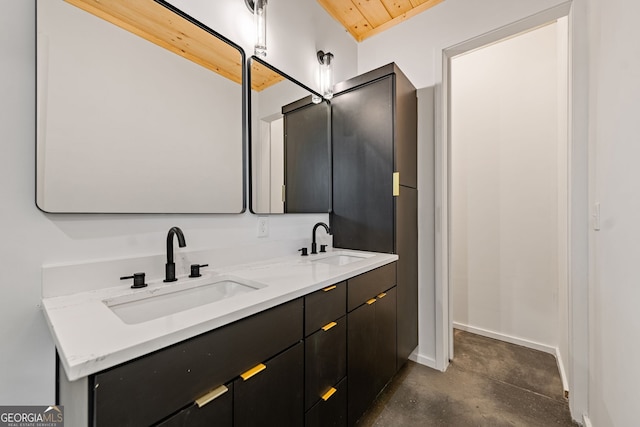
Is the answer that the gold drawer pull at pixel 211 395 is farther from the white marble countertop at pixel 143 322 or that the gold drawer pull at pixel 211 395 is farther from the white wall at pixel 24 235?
the white wall at pixel 24 235

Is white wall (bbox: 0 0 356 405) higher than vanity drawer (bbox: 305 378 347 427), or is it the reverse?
white wall (bbox: 0 0 356 405)

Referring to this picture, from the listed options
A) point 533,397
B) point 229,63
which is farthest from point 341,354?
point 229,63

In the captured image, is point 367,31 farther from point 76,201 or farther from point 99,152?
point 76,201

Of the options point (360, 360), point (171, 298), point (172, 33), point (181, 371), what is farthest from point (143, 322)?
point (172, 33)

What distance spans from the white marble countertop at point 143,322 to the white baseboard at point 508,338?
2.06m

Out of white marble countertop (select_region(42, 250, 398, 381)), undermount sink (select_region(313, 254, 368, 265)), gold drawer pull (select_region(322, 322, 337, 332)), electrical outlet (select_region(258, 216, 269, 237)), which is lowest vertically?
gold drawer pull (select_region(322, 322, 337, 332))

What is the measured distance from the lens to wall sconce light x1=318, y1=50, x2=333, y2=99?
204cm

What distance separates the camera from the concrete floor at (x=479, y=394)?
1.49 m

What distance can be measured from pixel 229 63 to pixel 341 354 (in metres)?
1.62

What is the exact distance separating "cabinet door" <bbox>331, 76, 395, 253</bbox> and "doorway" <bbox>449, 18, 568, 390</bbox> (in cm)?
64

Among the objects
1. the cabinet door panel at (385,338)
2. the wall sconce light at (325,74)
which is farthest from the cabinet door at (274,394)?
the wall sconce light at (325,74)

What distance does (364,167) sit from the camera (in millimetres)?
1887

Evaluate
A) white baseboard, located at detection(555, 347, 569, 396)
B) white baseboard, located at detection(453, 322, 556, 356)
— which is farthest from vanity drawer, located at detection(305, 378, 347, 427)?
white baseboard, located at detection(453, 322, 556, 356)

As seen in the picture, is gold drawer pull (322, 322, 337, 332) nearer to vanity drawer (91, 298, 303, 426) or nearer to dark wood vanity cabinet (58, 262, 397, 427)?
dark wood vanity cabinet (58, 262, 397, 427)
